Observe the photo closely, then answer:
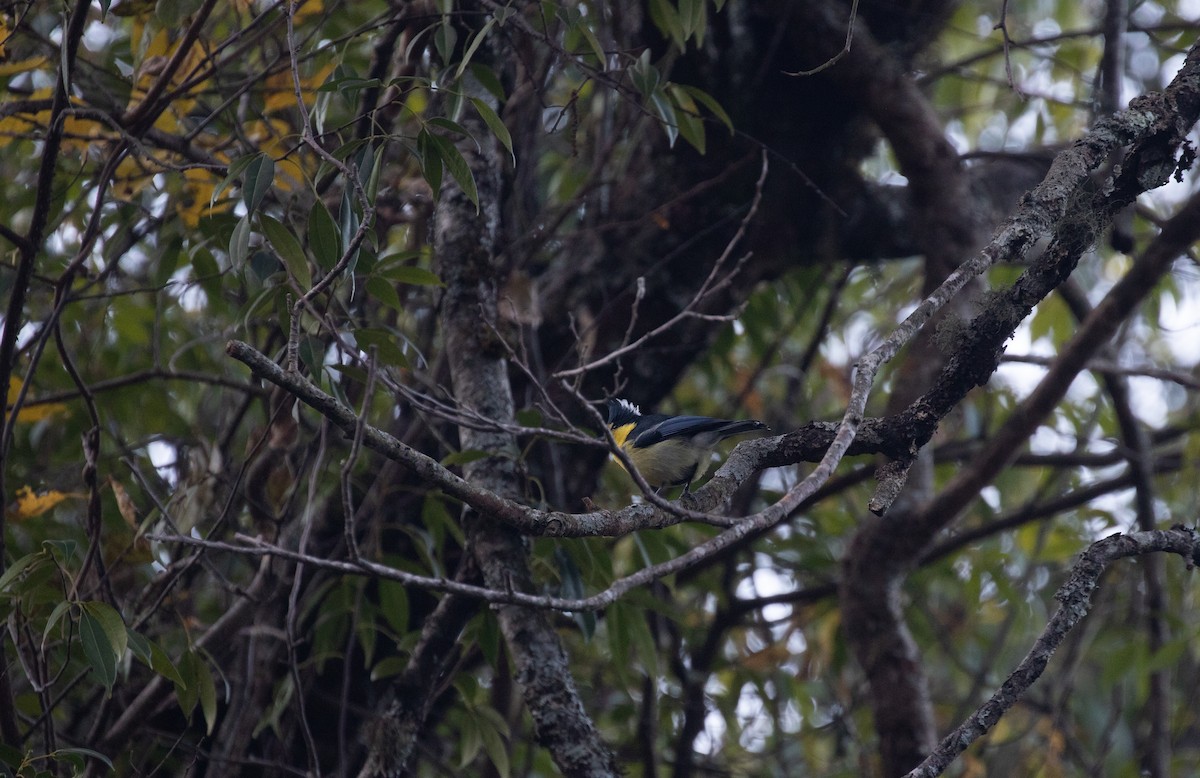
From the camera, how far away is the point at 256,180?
211 cm

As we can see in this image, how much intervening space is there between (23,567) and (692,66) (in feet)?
9.00

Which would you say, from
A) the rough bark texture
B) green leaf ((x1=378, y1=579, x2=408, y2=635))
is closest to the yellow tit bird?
the rough bark texture

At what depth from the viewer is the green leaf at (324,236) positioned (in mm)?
2176

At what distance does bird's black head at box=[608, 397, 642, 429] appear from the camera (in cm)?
375

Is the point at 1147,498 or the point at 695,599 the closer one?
the point at 1147,498

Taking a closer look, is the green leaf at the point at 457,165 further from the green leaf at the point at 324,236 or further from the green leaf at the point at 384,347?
the green leaf at the point at 384,347

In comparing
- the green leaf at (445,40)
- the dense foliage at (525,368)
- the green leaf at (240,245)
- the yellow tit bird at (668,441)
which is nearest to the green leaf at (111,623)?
the dense foliage at (525,368)

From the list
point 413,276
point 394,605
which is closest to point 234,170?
point 413,276

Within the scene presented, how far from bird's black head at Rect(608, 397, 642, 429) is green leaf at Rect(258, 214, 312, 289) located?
1608mm

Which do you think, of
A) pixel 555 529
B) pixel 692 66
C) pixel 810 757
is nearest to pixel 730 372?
pixel 692 66

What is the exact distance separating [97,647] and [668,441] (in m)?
2.06

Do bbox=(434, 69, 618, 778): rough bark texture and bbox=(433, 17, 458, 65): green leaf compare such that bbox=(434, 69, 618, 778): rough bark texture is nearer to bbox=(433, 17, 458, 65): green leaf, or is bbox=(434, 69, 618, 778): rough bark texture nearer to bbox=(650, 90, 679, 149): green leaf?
bbox=(433, 17, 458, 65): green leaf

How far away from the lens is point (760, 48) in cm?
371

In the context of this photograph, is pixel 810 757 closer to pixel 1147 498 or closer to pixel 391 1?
pixel 1147 498
